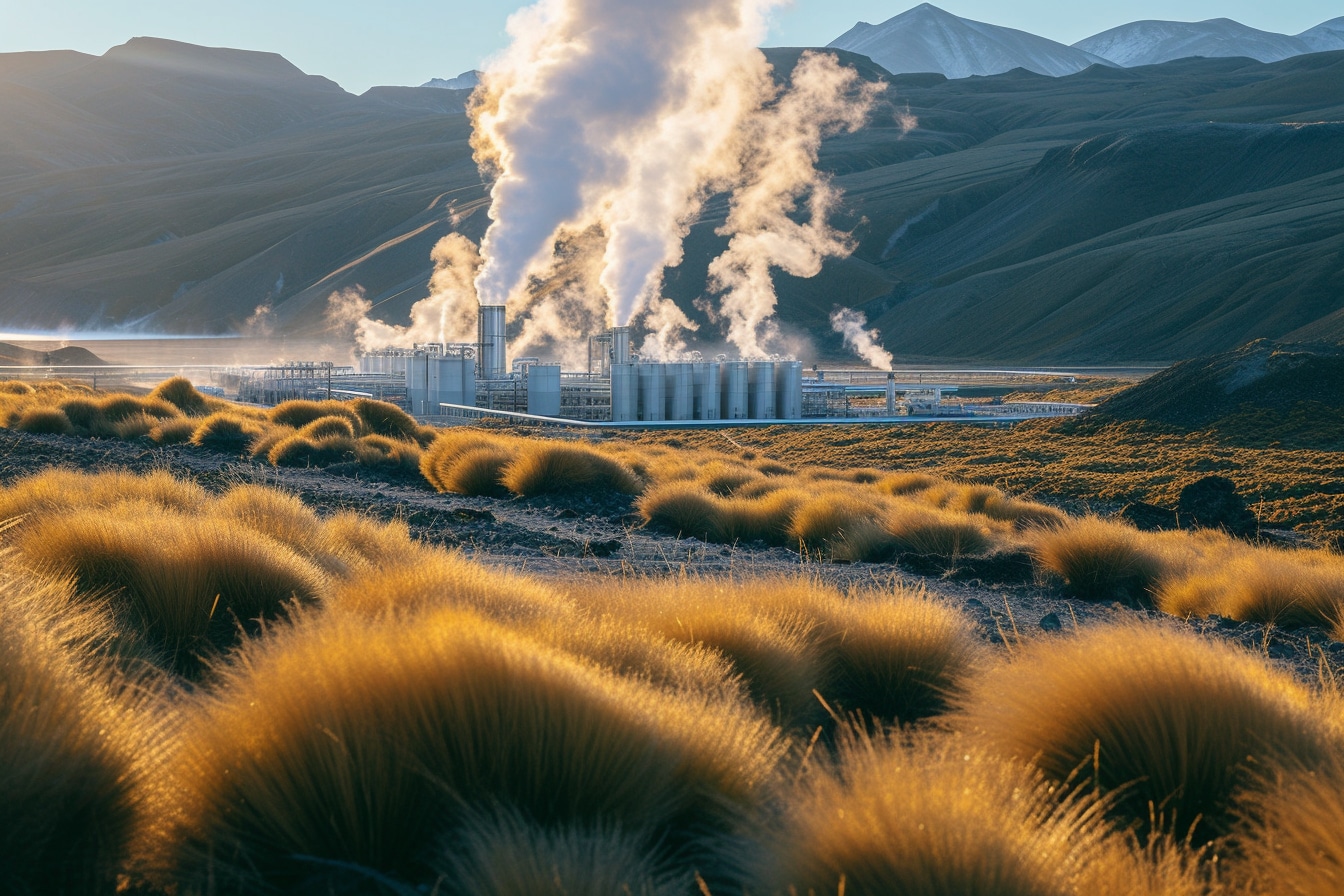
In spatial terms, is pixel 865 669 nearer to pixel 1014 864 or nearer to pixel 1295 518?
pixel 1014 864

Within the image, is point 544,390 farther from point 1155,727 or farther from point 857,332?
point 857,332

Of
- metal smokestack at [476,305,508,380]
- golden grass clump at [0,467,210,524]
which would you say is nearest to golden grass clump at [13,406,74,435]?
golden grass clump at [0,467,210,524]

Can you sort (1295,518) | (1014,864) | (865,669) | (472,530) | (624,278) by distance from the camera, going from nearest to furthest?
(1014,864)
(865,669)
(472,530)
(1295,518)
(624,278)

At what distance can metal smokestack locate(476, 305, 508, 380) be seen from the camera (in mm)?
53781

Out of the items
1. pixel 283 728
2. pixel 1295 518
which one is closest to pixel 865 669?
pixel 283 728

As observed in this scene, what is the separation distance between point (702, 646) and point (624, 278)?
2035 inches

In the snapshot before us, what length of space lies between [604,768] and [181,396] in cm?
2764

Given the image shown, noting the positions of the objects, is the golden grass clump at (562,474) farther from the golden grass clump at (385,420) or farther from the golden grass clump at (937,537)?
the golden grass clump at (385,420)

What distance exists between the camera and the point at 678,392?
166 feet

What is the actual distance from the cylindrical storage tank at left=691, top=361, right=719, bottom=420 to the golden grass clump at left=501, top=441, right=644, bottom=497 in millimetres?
34486

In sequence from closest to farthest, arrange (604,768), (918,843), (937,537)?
(918,843) < (604,768) < (937,537)

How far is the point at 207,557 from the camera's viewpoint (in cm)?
594

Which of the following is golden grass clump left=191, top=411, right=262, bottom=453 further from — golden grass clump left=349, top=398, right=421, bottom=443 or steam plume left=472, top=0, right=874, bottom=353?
steam plume left=472, top=0, right=874, bottom=353

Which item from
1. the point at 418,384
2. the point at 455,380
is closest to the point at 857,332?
the point at 418,384
